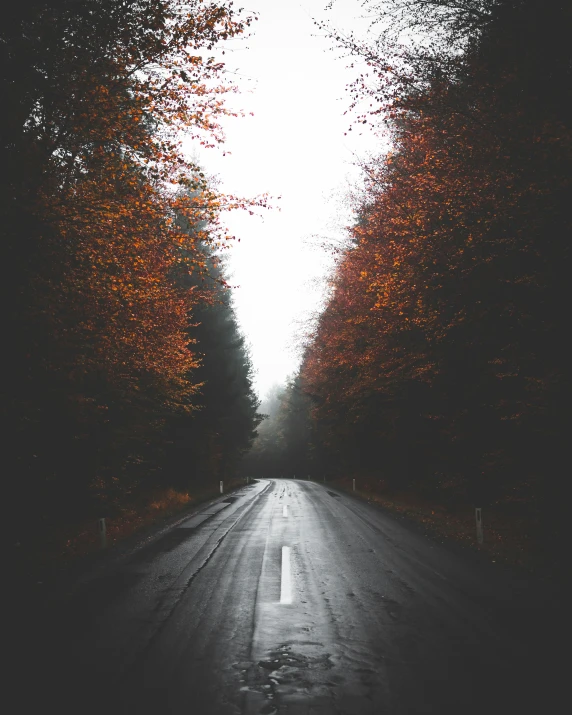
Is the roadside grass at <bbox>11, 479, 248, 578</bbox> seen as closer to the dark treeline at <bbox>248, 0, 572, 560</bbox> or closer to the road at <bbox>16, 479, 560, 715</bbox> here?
the road at <bbox>16, 479, 560, 715</bbox>

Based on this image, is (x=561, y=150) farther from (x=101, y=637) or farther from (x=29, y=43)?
(x=101, y=637)

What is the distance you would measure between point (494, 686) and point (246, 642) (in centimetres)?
247

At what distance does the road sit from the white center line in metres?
0.05

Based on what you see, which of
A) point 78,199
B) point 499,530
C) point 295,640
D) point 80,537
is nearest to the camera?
point 295,640

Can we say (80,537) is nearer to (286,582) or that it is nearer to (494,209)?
(286,582)

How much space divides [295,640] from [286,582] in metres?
2.36

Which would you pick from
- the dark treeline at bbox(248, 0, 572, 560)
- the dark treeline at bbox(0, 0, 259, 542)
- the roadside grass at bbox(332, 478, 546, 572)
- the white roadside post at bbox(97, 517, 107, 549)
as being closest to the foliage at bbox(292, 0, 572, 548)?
the dark treeline at bbox(248, 0, 572, 560)

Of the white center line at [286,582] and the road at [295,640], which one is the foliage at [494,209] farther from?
the white center line at [286,582]

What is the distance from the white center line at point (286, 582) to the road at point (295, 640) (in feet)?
0.16

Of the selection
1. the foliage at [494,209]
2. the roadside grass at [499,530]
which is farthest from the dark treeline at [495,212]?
the roadside grass at [499,530]

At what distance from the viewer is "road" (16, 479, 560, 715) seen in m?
4.04

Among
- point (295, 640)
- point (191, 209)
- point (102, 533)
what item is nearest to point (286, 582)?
point (295, 640)

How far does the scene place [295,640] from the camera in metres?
5.27

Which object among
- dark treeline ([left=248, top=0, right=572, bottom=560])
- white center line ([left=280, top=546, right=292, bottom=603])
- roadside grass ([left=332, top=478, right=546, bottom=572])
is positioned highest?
dark treeline ([left=248, top=0, right=572, bottom=560])
